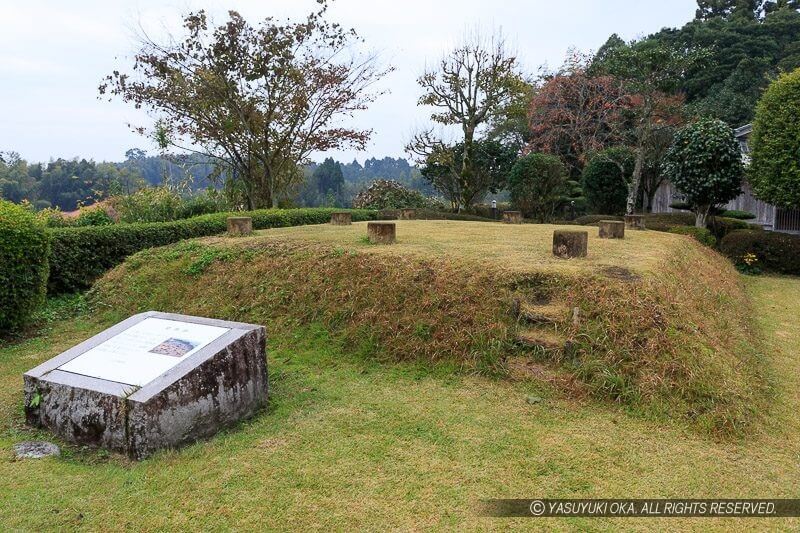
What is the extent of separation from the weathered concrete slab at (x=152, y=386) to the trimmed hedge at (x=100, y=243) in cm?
390

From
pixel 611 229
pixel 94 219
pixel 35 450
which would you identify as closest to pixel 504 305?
pixel 35 450

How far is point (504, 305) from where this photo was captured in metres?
4.96

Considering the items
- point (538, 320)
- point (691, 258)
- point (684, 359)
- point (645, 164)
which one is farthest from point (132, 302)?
point (645, 164)

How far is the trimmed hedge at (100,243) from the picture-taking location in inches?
296

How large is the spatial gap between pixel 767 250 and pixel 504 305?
952 cm

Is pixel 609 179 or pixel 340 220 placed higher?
pixel 609 179

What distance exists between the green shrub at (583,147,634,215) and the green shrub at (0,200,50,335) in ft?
56.4

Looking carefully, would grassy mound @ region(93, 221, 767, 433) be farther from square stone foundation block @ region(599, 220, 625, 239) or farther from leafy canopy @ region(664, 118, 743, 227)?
leafy canopy @ region(664, 118, 743, 227)

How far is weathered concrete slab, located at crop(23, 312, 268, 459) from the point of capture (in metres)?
3.19

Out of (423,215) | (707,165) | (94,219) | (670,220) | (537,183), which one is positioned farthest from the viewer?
(537,183)

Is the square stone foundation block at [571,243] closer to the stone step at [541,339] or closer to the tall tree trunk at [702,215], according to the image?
the stone step at [541,339]

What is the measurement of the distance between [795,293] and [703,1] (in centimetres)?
3154

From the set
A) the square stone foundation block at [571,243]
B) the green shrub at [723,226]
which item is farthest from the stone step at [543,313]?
the green shrub at [723,226]

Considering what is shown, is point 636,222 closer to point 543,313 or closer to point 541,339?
point 543,313
